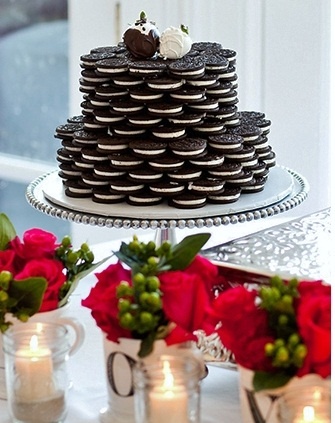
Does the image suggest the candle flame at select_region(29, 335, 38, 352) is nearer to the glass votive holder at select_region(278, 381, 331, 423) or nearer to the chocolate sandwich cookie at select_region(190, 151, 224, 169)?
the glass votive holder at select_region(278, 381, 331, 423)

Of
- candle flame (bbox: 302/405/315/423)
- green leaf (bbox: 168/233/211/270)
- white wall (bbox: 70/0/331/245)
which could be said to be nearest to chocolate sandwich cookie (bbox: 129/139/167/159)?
green leaf (bbox: 168/233/211/270)

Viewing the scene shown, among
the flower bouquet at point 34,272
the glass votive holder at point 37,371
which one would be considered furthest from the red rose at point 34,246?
the glass votive holder at point 37,371

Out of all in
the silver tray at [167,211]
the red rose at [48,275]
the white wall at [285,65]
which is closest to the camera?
the red rose at [48,275]

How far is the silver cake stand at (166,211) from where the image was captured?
4.10ft

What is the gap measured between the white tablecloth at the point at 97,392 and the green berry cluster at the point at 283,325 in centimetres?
23

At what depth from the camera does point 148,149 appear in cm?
128

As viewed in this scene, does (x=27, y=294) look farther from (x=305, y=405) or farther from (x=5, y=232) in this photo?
(x=305, y=405)

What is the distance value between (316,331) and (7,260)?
0.39 meters

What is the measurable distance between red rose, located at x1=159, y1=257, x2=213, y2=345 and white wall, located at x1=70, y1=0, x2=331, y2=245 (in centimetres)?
133

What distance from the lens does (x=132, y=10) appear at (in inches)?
96.2

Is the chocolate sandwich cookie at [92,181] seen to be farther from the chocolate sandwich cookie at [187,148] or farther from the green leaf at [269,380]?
the green leaf at [269,380]

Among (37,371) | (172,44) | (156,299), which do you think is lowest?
(37,371)

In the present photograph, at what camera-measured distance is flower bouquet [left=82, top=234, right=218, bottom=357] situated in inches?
35.2

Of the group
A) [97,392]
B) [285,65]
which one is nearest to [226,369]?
[97,392]
